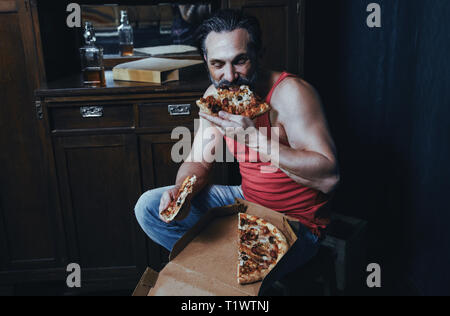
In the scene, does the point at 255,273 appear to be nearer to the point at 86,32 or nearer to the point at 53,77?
the point at 53,77

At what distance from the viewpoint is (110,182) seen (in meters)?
2.29

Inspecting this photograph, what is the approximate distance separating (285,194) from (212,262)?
1.56ft

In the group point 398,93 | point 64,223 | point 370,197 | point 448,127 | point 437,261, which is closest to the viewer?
point 448,127

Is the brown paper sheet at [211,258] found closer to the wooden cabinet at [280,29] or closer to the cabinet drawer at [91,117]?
the cabinet drawer at [91,117]

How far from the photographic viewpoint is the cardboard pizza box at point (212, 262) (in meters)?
1.26

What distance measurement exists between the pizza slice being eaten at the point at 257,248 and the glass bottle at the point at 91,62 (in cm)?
116

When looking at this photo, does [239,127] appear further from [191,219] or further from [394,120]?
[394,120]

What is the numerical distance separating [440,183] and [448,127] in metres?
0.26

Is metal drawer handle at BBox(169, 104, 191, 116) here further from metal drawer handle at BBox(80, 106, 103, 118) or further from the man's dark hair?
the man's dark hair

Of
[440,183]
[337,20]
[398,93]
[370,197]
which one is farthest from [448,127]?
[337,20]

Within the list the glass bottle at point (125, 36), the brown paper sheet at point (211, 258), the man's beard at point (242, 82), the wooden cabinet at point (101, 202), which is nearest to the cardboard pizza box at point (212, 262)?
the brown paper sheet at point (211, 258)

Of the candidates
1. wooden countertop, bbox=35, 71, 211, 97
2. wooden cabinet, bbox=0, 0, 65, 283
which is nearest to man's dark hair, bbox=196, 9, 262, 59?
wooden countertop, bbox=35, 71, 211, 97

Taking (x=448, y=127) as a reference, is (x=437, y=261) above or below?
below

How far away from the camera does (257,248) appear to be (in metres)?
1.41
